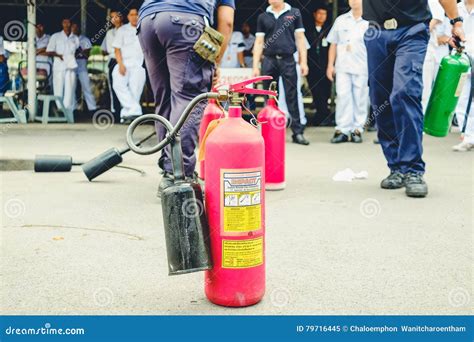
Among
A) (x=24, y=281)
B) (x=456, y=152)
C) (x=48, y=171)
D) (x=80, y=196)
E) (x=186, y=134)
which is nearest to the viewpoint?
(x=24, y=281)

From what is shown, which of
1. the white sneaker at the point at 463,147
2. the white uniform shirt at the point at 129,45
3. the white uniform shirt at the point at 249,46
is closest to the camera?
the white sneaker at the point at 463,147

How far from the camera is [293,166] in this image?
7.20 metres

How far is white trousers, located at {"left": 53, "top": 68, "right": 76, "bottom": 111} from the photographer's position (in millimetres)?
12883

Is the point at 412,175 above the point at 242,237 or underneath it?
underneath

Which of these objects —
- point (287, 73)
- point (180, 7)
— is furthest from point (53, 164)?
point (287, 73)

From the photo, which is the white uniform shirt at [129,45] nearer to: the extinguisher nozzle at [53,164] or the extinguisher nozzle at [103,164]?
the extinguisher nozzle at [53,164]

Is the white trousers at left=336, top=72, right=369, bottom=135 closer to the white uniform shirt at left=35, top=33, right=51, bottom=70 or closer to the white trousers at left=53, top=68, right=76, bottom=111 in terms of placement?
the white trousers at left=53, top=68, right=76, bottom=111

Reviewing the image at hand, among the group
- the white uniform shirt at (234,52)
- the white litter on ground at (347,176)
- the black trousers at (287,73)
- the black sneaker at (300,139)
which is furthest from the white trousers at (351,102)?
the white uniform shirt at (234,52)

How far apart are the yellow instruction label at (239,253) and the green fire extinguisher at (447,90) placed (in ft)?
11.2

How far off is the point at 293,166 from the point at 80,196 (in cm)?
253

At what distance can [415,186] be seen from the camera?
5.34 meters

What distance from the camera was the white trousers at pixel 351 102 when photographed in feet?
31.0

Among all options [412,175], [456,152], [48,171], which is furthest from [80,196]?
[456,152]
